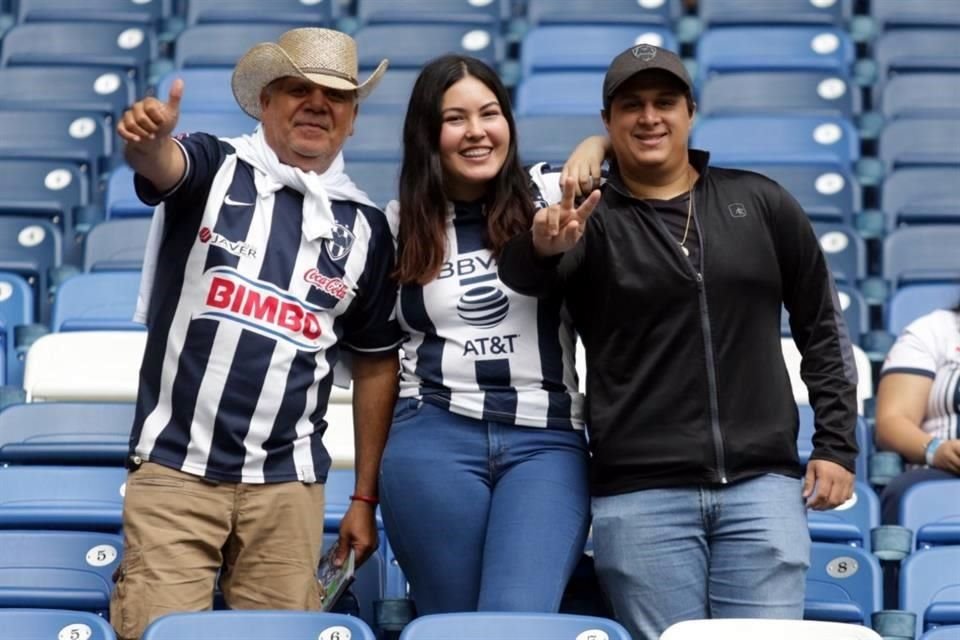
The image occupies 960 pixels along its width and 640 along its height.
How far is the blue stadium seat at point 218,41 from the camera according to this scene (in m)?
6.18

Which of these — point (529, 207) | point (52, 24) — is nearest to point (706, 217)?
point (529, 207)

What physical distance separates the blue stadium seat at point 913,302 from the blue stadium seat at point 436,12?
2319mm

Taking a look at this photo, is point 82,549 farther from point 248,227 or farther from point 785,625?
point 785,625

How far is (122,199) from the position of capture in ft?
16.7

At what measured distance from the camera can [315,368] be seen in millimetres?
2988

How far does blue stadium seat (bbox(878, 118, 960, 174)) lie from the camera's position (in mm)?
5492

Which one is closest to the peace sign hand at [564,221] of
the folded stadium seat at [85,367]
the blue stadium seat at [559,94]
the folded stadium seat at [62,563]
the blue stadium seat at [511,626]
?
the blue stadium seat at [511,626]

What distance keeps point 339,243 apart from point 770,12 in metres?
3.75

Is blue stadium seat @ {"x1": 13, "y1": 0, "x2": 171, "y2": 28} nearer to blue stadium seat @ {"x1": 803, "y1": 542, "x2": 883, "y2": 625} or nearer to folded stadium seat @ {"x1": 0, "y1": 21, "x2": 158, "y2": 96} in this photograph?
folded stadium seat @ {"x1": 0, "y1": 21, "x2": 158, "y2": 96}

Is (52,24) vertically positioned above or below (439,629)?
above

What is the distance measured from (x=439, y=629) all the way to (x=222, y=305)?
2.38 feet

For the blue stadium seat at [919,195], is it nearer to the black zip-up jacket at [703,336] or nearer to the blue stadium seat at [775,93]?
the blue stadium seat at [775,93]

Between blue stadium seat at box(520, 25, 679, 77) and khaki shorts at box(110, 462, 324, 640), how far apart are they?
3.35 m

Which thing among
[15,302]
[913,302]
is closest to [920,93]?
[913,302]
